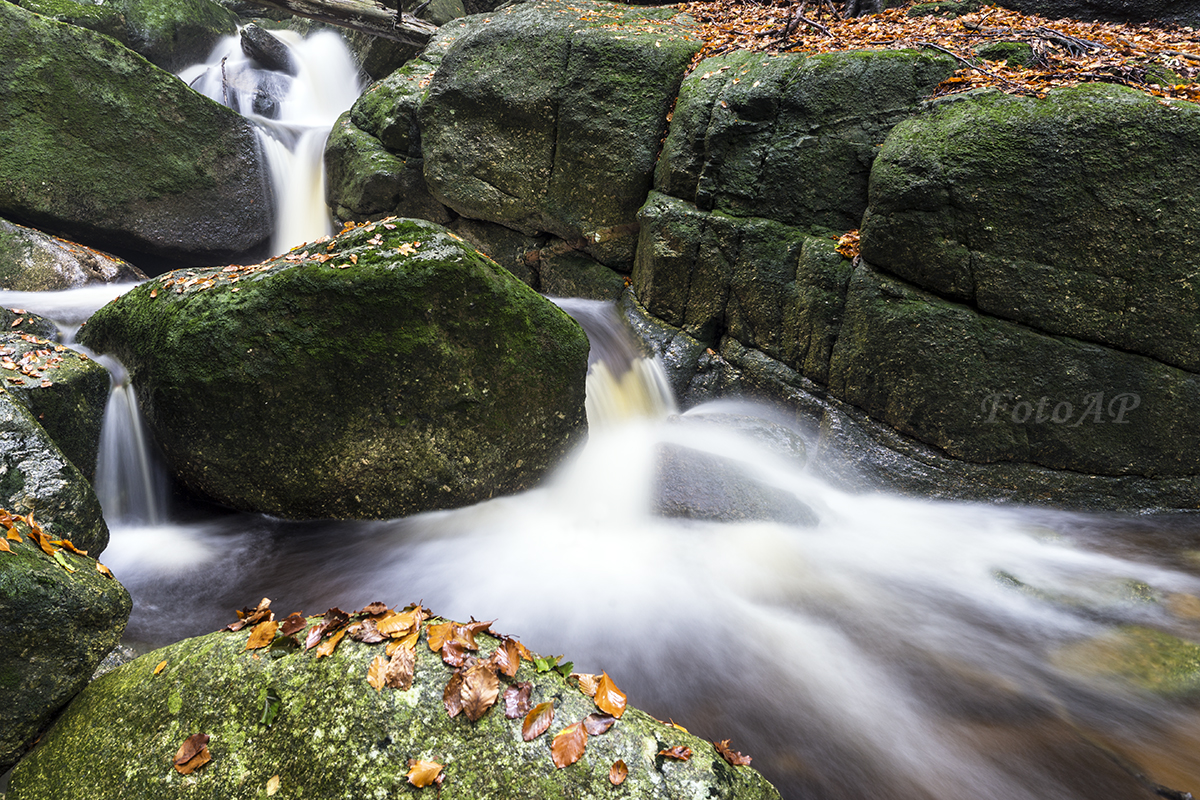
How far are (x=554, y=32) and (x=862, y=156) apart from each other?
15.8 feet

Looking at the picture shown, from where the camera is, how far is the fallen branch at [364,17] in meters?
10.6

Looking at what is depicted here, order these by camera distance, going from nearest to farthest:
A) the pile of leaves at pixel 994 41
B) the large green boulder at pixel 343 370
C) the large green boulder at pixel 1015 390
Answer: the large green boulder at pixel 343 370, the large green boulder at pixel 1015 390, the pile of leaves at pixel 994 41

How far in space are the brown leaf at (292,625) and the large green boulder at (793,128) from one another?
616cm

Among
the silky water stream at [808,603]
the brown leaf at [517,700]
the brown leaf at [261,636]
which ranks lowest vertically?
the silky water stream at [808,603]

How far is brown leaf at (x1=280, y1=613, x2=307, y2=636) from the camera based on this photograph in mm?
2204

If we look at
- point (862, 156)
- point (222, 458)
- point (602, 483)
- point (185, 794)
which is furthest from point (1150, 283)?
point (222, 458)

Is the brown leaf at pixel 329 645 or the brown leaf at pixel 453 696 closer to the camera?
the brown leaf at pixel 453 696

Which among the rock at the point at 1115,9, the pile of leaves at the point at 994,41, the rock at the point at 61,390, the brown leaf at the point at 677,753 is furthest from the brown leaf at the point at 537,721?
the rock at the point at 1115,9

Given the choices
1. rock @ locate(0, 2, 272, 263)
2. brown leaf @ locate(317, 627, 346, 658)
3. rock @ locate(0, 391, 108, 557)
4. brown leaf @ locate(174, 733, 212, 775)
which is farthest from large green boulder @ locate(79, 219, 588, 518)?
rock @ locate(0, 2, 272, 263)

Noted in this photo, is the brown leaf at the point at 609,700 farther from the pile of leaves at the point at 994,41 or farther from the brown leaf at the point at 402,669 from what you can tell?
the pile of leaves at the point at 994,41

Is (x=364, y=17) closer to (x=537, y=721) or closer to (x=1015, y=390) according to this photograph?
(x=1015, y=390)

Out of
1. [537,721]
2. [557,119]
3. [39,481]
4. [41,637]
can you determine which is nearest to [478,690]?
[537,721]

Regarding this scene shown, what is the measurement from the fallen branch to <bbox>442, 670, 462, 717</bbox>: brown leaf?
1302 centimetres

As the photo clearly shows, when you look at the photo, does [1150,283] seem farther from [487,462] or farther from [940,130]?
[487,462]
